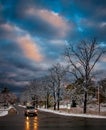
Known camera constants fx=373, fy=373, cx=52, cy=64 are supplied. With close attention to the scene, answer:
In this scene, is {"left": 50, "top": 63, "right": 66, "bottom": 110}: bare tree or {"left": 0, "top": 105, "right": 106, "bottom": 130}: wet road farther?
{"left": 50, "top": 63, "right": 66, "bottom": 110}: bare tree

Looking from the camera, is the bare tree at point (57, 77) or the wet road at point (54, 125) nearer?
the wet road at point (54, 125)

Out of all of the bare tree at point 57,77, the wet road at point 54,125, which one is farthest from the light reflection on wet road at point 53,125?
the bare tree at point 57,77

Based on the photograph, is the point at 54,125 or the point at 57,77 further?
the point at 57,77

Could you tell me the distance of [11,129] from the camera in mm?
27297

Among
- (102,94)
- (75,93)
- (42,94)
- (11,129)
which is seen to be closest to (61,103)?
(42,94)

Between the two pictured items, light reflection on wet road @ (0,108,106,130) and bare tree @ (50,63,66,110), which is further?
bare tree @ (50,63,66,110)

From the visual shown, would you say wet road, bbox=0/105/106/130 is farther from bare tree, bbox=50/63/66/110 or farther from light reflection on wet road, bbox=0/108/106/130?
bare tree, bbox=50/63/66/110

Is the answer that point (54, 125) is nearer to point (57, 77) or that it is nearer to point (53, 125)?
point (53, 125)

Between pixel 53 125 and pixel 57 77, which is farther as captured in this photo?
pixel 57 77

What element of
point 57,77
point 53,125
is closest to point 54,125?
point 53,125

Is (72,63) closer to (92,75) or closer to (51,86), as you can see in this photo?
(92,75)

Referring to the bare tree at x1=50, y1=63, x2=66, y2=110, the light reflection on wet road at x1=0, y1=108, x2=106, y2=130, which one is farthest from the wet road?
the bare tree at x1=50, y1=63, x2=66, y2=110

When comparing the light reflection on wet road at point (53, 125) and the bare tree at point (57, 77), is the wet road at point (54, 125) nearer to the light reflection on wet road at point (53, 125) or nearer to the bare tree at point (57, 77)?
the light reflection on wet road at point (53, 125)

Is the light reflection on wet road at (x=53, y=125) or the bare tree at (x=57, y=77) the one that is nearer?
the light reflection on wet road at (x=53, y=125)
